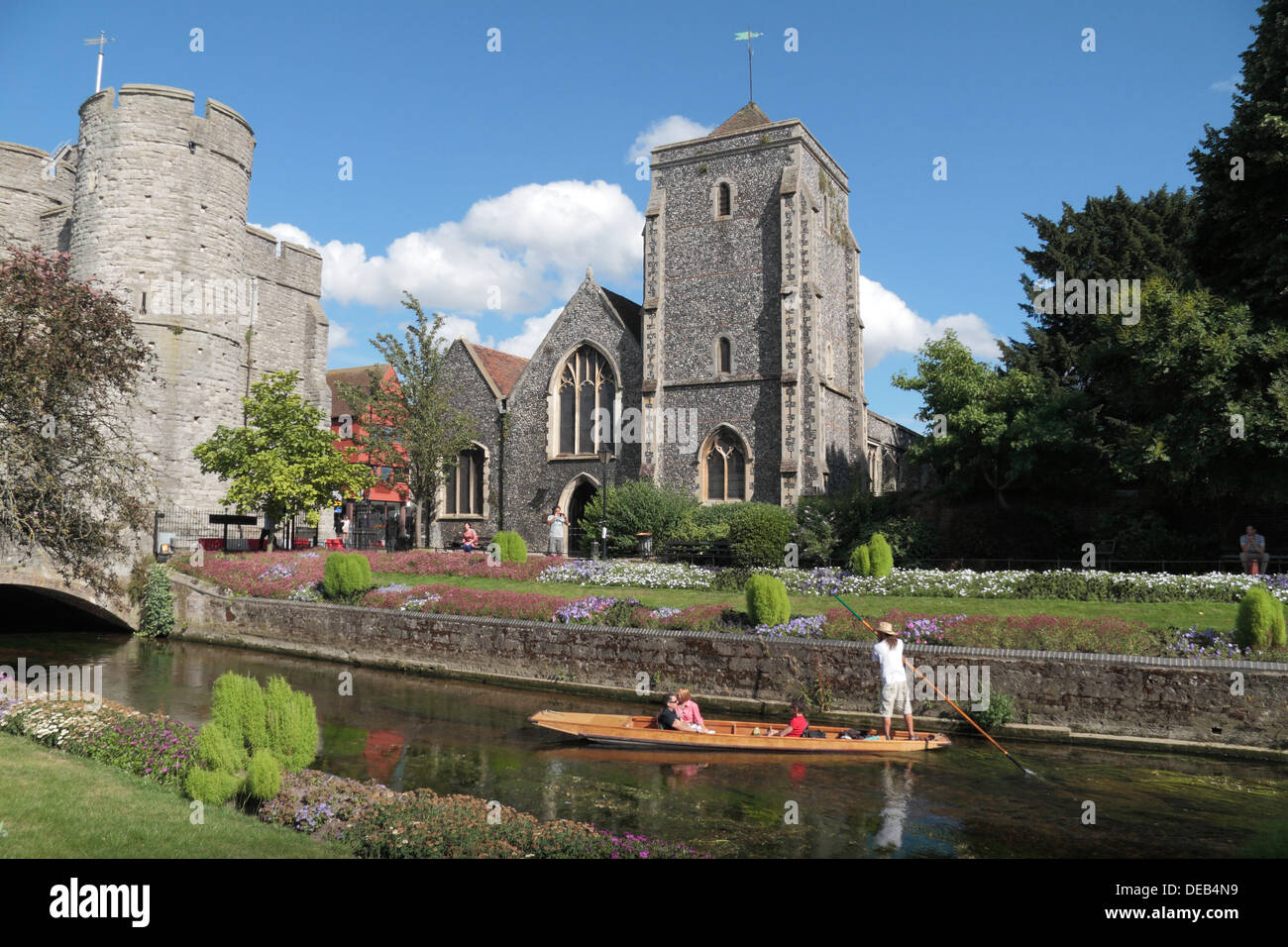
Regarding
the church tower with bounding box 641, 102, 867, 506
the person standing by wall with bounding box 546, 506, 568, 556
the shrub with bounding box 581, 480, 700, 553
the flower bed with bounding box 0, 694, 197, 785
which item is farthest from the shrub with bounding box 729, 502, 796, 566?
the flower bed with bounding box 0, 694, 197, 785

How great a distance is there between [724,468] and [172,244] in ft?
77.7

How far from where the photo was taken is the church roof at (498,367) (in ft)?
126

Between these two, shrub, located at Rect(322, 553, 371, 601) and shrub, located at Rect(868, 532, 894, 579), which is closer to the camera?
shrub, located at Rect(868, 532, 894, 579)

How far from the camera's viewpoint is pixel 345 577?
72.7 ft

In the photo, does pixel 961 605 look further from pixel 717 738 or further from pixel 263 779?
pixel 263 779

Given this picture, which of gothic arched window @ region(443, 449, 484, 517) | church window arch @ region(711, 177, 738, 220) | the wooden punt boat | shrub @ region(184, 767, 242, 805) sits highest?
church window arch @ region(711, 177, 738, 220)

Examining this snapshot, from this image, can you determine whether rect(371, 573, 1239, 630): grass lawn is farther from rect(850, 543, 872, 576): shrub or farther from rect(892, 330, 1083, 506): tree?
rect(892, 330, 1083, 506): tree

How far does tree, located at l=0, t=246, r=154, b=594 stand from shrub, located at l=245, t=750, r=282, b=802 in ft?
43.7

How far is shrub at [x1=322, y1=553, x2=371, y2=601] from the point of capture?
2219 centimetres

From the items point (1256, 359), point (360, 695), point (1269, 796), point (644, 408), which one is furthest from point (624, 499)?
point (1269, 796)

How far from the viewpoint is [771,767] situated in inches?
470

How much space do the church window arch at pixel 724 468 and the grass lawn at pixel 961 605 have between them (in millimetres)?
10677
